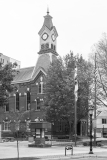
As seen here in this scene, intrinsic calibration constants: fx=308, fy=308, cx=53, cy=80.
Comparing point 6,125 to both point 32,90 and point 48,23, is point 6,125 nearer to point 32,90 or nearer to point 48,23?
point 32,90

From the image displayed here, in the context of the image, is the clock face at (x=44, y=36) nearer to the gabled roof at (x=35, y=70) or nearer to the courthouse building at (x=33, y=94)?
the courthouse building at (x=33, y=94)

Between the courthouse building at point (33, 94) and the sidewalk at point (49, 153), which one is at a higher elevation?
the courthouse building at point (33, 94)

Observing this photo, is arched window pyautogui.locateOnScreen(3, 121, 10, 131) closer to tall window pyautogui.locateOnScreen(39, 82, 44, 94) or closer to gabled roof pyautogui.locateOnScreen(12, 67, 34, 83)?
gabled roof pyautogui.locateOnScreen(12, 67, 34, 83)

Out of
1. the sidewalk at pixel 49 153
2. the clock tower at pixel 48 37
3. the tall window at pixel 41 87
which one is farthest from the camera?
the clock tower at pixel 48 37

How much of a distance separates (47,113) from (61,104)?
2.95 metres

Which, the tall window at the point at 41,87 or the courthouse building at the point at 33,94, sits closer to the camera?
the courthouse building at the point at 33,94

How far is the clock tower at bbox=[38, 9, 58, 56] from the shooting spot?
58.7 m

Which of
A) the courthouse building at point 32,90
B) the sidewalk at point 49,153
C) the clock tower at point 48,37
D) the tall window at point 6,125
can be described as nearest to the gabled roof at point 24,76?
the courthouse building at point 32,90

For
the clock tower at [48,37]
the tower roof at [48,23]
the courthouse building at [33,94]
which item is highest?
the tower roof at [48,23]

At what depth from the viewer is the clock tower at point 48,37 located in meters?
58.7

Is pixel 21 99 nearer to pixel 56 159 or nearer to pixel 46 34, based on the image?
pixel 46 34

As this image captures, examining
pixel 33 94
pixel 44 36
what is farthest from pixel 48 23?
pixel 33 94

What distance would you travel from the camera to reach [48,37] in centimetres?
5900

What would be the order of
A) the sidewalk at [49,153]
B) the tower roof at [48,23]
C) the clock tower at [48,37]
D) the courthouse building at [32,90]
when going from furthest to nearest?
1. the tower roof at [48,23]
2. the clock tower at [48,37]
3. the courthouse building at [32,90]
4. the sidewalk at [49,153]
